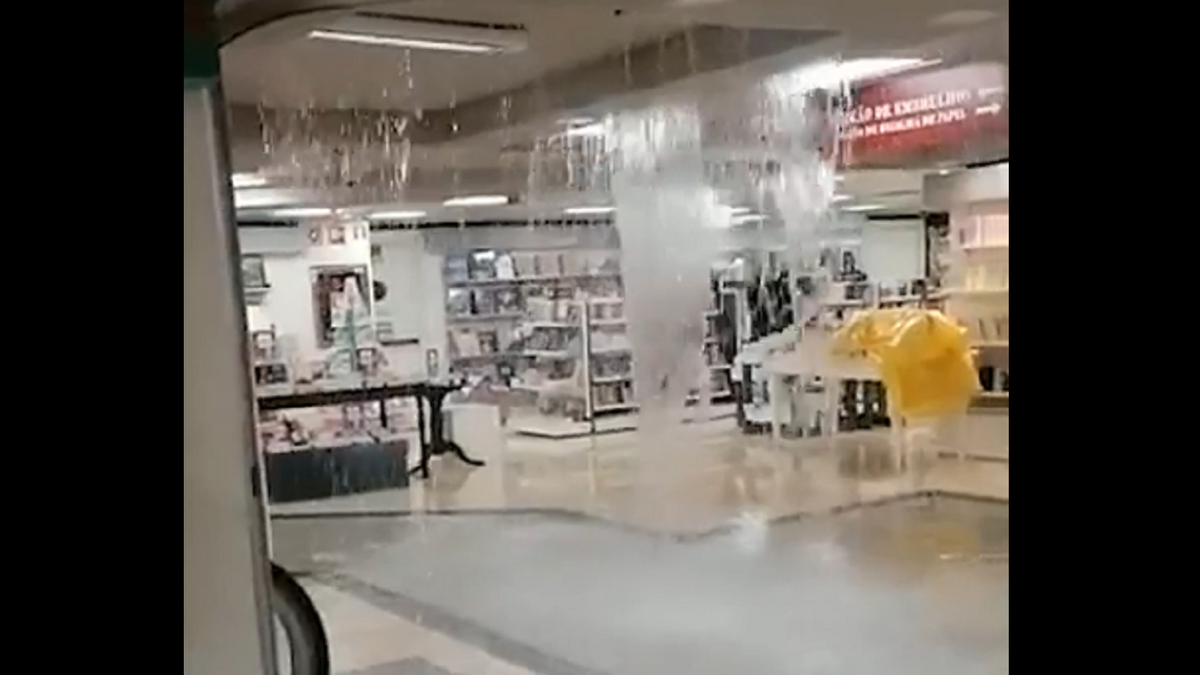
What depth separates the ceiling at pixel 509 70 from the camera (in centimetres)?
446

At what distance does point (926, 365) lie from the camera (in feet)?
28.9

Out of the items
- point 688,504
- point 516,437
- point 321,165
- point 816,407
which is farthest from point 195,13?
point 516,437

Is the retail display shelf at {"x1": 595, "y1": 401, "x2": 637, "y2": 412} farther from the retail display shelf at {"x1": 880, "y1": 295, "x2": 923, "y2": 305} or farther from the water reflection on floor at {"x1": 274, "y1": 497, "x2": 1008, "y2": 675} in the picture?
the water reflection on floor at {"x1": 274, "y1": 497, "x2": 1008, "y2": 675}

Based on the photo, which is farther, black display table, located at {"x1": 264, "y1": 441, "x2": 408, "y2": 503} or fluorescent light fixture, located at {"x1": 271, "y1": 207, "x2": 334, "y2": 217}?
fluorescent light fixture, located at {"x1": 271, "y1": 207, "x2": 334, "y2": 217}

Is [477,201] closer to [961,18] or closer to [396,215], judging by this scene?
[396,215]

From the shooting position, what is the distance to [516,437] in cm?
1226

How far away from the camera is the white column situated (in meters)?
1.13

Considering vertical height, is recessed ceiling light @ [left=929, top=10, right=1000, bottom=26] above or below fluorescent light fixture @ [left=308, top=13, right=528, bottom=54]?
below

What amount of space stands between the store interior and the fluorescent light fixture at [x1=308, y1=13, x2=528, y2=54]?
0.02 meters

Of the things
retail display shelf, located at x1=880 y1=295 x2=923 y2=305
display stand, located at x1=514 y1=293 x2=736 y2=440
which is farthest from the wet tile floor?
retail display shelf, located at x1=880 y1=295 x2=923 y2=305

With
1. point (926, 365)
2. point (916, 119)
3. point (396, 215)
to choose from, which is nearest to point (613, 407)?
point (396, 215)

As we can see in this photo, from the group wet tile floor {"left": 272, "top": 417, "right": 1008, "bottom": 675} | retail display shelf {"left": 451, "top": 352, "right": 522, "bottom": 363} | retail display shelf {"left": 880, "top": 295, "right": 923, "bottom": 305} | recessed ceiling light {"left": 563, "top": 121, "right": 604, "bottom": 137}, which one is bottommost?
wet tile floor {"left": 272, "top": 417, "right": 1008, "bottom": 675}
